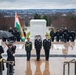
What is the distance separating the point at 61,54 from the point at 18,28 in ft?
31.3

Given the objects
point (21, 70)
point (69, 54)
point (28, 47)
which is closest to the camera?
point (21, 70)

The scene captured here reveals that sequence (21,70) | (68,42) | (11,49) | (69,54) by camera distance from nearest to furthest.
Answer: (11,49) → (21,70) → (69,54) → (68,42)

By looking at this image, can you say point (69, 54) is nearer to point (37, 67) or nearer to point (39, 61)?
point (39, 61)

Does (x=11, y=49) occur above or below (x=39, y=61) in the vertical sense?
above

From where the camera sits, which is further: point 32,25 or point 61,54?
point 32,25

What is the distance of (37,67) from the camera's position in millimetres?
18422

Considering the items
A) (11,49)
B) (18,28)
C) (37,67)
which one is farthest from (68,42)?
(11,49)

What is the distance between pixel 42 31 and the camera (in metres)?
29.9

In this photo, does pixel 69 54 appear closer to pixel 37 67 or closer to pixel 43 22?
pixel 37 67

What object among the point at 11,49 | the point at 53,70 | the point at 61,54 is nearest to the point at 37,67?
the point at 53,70

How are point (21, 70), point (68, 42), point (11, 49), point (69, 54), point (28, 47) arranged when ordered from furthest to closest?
point (68, 42)
point (69, 54)
point (28, 47)
point (21, 70)
point (11, 49)

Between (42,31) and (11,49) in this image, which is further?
(42,31)

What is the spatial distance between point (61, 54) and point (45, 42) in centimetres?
249

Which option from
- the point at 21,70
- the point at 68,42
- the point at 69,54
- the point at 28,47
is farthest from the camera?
the point at 68,42
